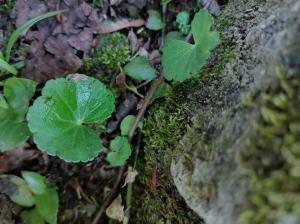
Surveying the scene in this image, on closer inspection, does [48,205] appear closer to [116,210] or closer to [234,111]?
[116,210]

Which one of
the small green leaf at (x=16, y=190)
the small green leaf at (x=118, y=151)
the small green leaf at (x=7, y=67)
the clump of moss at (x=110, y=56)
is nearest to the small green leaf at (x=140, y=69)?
the clump of moss at (x=110, y=56)

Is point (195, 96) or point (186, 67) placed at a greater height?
point (186, 67)

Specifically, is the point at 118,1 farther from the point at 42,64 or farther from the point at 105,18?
the point at 42,64

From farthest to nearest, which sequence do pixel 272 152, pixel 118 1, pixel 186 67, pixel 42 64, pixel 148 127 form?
pixel 118 1
pixel 42 64
pixel 148 127
pixel 186 67
pixel 272 152

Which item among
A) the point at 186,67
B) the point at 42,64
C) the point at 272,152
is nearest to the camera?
the point at 272,152

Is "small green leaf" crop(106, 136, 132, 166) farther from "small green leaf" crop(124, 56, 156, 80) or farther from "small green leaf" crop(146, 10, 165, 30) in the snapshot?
"small green leaf" crop(146, 10, 165, 30)

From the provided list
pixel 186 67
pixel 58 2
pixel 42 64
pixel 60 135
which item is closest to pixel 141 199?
pixel 60 135

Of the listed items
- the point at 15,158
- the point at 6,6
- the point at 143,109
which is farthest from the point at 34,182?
the point at 6,6

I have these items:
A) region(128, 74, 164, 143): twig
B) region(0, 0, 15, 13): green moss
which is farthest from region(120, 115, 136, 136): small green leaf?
region(0, 0, 15, 13): green moss
